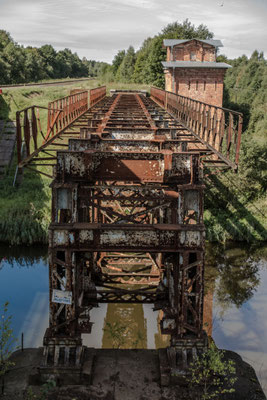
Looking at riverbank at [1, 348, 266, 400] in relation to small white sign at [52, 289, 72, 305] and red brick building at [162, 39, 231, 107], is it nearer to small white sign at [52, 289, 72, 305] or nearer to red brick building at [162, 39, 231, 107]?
small white sign at [52, 289, 72, 305]

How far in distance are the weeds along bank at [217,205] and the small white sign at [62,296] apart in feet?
32.2

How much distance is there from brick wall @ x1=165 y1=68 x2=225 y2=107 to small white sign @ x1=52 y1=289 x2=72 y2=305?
27.1 meters

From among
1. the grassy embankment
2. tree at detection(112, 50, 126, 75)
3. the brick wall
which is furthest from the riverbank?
tree at detection(112, 50, 126, 75)

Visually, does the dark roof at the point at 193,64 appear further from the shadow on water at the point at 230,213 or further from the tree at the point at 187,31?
the tree at the point at 187,31

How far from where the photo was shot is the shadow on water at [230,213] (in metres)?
17.1

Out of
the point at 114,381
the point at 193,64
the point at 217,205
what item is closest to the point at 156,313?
the point at 114,381

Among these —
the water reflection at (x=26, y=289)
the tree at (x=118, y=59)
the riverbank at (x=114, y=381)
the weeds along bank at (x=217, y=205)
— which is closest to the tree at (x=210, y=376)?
the riverbank at (x=114, y=381)

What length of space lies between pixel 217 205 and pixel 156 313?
898 cm

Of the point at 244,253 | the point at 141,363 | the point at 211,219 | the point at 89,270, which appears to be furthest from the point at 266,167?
the point at 141,363

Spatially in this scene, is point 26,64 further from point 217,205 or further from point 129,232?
point 129,232

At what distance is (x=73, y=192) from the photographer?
19.4ft

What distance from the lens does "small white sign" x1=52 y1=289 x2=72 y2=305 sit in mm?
5883

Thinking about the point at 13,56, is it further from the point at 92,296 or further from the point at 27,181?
the point at 92,296

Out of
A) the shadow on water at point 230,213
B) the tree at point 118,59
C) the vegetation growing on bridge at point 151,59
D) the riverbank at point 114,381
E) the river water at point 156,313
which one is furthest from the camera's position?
the tree at point 118,59
